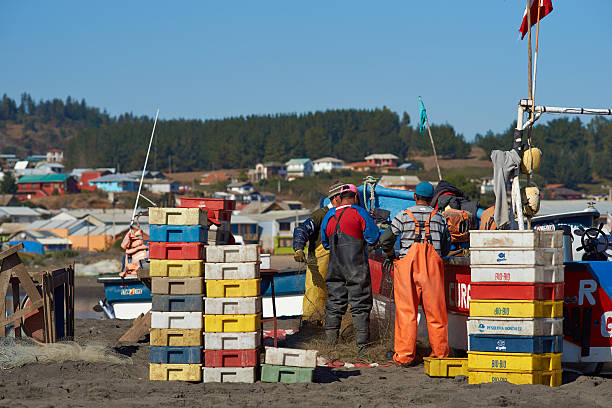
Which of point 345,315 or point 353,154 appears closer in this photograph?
point 345,315

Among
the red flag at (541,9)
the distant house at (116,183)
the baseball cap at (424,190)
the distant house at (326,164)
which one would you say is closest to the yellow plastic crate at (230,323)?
the baseball cap at (424,190)

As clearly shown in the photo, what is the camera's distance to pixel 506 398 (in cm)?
669

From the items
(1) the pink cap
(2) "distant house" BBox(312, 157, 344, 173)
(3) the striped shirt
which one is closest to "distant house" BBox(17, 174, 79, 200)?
(2) "distant house" BBox(312, 157, 344, 173)

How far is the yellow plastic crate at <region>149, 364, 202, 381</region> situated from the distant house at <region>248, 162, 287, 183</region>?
149 metres

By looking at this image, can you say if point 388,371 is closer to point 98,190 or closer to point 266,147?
point 98,190

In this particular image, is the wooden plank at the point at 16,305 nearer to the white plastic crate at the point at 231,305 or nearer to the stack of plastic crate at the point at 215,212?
the stack of plastic crate at the point at 215,212

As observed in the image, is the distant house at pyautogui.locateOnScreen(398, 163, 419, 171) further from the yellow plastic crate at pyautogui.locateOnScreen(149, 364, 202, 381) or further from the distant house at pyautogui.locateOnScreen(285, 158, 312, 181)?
the yellow plastic crate at pyautogui.locateOnScreen(149, 364, 202, 381)

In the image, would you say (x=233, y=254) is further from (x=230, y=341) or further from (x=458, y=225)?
(x=458, y=225)

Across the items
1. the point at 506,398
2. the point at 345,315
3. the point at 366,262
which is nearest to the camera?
the point at 506,398

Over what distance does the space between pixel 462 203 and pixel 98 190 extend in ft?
401

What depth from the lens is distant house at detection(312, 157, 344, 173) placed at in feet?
541

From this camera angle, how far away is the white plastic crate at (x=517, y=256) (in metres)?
7.30

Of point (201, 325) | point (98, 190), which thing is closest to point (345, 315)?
point (201, 325)

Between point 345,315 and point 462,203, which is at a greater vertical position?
point 462,203
